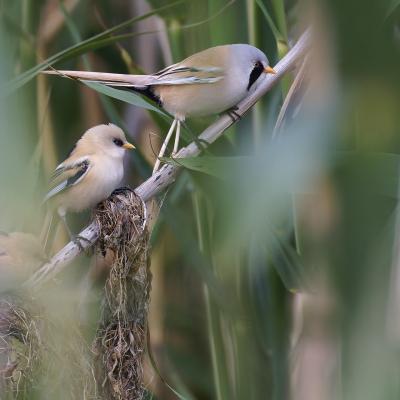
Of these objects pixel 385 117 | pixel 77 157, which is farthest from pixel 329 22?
pixel 77 157

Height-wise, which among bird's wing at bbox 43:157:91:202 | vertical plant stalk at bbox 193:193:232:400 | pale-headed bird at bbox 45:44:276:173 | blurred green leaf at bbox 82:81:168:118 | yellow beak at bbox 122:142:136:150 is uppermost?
blurred green leaf at bbox 82:81:168:118

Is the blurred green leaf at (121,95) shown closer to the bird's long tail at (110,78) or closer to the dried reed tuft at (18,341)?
the bird's long tail at (110,78)

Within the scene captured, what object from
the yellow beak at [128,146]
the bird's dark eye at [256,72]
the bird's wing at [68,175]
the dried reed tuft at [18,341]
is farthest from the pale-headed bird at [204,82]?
the dried reed tuft at [18,341]

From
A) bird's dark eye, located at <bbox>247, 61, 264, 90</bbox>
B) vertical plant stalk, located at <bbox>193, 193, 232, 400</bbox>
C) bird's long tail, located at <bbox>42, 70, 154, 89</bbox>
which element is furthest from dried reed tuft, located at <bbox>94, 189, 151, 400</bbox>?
bird's dark eye, located at <bbox>247, 61, 264, 90</bbox>

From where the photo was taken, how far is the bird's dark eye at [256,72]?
182 cm

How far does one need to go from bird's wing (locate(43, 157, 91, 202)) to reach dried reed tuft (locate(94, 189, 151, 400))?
0.28 meters

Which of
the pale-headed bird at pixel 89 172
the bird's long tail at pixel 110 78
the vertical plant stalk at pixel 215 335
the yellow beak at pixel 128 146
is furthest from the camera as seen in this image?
the yellow beak at pixel 128 146

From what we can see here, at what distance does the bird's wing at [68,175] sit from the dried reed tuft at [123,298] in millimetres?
284

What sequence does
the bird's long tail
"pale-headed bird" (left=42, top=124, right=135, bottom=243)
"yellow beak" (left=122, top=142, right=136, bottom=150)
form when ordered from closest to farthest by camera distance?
the bird's long tail
"pale-headed bird" (left=42, top=124, right=135, bottom=243)
"yellow beak" (left=122, top=142, right=136, bottom=150)

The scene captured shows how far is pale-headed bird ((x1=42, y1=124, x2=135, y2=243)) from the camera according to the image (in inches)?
76.0

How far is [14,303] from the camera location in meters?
1.63

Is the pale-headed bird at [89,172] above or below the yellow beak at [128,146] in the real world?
below

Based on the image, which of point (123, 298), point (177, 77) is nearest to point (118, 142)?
point (177, 77)

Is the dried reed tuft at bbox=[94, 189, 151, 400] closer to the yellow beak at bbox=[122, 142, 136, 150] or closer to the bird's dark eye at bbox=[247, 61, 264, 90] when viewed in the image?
the yellow beak at bbox=[122, 142, 136, 150]
